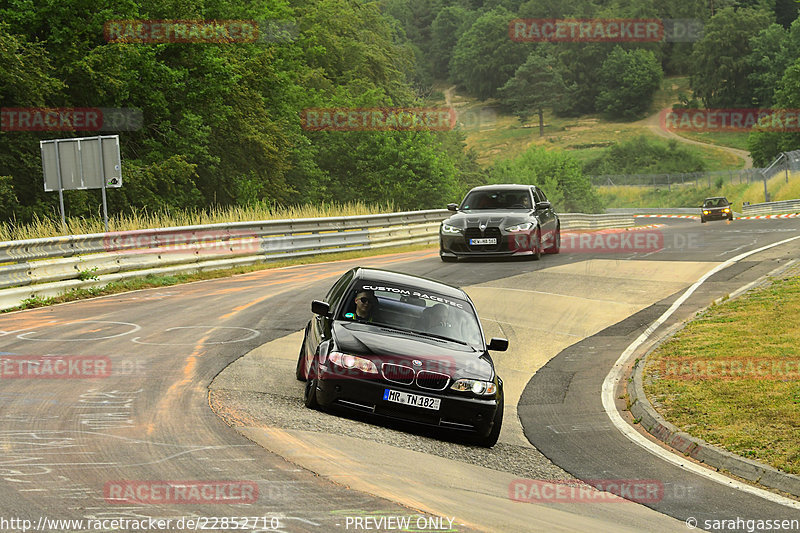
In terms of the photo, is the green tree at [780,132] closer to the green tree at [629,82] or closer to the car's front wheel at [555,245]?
the green tree at [629,82]

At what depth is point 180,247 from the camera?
22281 mm

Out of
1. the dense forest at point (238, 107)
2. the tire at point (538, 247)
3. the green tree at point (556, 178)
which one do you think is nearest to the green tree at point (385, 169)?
the dense forest at point (238, 107)

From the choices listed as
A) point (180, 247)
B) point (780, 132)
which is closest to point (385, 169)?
point (180, 247)

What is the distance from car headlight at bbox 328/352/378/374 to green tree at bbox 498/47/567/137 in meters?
163

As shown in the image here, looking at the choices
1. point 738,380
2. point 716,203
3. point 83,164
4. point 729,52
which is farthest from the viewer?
point 729,52

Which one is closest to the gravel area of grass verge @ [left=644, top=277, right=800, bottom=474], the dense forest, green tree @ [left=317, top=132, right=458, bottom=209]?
grass verge @ [left=644, top=277, right=800, bottom=474]

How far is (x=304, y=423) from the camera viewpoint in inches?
350

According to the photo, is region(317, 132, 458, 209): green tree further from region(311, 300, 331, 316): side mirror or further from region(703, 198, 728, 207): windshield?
region(311, 300, 331, 316): side mirror

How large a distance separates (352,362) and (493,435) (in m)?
1.56

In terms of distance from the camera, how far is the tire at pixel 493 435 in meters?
9.34

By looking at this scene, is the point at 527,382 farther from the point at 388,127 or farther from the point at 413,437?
the point at 388,127

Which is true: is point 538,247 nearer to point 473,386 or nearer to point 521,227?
point 521,227

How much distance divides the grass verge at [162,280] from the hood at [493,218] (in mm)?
5517

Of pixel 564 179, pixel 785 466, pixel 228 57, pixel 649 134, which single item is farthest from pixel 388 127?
pixel 649 134
